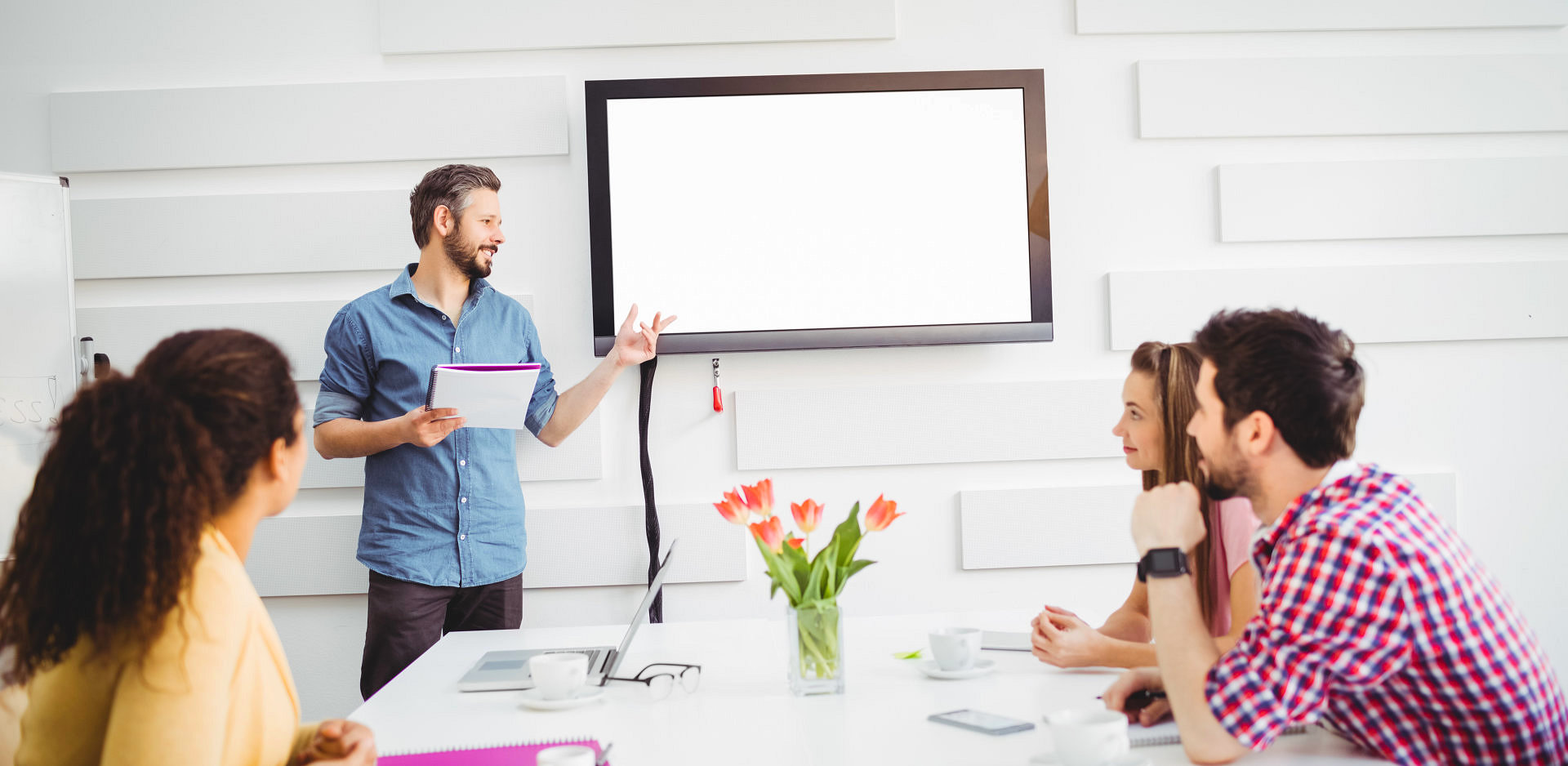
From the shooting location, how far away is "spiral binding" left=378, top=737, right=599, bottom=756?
1.44 m

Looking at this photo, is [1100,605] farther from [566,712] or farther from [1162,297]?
[566,712]

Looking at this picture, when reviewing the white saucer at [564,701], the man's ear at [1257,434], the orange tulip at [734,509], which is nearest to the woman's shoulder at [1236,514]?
the man's ear at [1257,434]

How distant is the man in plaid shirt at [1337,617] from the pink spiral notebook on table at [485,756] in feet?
2.64

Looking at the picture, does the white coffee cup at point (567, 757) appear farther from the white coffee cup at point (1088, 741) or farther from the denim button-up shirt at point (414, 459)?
the denim button-up shirt at point (414, 459)

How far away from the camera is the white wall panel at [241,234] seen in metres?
3.03

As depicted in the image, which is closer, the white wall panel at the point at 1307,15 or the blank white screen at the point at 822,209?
the blank white screen at the point at 822,209

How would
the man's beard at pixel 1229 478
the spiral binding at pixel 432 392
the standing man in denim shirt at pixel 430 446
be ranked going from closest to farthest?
the man's beard at pixel 1229 478 → the spiral binding at pixel 432 392 → the standing man in denim shirt at pixel 430 446

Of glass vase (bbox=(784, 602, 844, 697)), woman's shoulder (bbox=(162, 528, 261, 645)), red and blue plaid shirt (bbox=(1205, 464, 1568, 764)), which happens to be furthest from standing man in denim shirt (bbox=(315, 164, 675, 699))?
red and blue plaid shirt (bbox=(1205, 464, 1568, 764))

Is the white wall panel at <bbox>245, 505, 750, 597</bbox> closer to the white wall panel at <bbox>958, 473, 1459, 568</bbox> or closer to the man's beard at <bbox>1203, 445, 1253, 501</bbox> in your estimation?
the white wall panel at <bbox>958, 473, 1459, 568</bbox>

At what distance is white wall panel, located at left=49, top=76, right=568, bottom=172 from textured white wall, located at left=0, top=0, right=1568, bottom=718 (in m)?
0.04

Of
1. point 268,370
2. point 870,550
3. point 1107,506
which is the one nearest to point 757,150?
point 870,550

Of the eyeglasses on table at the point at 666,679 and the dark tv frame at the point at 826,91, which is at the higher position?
the dark tv frame at the point at 826,91

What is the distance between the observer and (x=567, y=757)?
123cm

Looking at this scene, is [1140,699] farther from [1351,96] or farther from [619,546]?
[1351,96]
